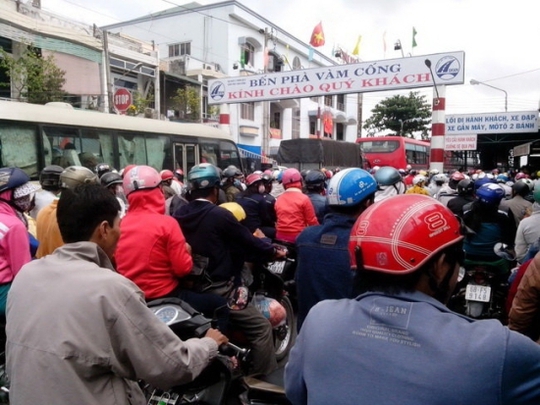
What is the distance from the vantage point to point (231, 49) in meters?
28.6

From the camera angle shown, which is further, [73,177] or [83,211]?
[73,177]

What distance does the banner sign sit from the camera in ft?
44.8

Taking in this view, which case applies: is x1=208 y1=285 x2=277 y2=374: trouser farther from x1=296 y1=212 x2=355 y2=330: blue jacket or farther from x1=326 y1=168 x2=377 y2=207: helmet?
x1=326 y1=168 x2=377 y2=207: helmet

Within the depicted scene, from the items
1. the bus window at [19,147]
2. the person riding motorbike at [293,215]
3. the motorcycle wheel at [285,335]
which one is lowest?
the motorcycle wheel at [285,335]

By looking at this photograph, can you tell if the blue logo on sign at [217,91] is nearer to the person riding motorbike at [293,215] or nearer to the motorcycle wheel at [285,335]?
the person riding motorbike at [293,215]

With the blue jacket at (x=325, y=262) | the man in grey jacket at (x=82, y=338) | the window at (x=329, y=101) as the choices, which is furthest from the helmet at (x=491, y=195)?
the window at (x=329, y=101)

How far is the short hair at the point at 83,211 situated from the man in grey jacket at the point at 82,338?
0.22ft

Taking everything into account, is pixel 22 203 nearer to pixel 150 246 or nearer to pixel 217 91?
pixel 150 246

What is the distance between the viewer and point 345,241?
259 cm

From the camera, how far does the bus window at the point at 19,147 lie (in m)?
8.37

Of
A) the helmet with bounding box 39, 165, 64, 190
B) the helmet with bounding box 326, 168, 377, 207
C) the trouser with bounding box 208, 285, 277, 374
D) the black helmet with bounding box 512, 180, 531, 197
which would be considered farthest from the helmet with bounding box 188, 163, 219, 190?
the black helmet with bounding box 512, 180, 531, 197

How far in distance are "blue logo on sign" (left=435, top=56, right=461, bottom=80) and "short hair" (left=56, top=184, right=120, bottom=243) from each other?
13.6m

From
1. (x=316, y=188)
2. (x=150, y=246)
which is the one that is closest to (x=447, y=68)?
(x=316, y=188)

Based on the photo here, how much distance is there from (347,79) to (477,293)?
11617 millimetres
